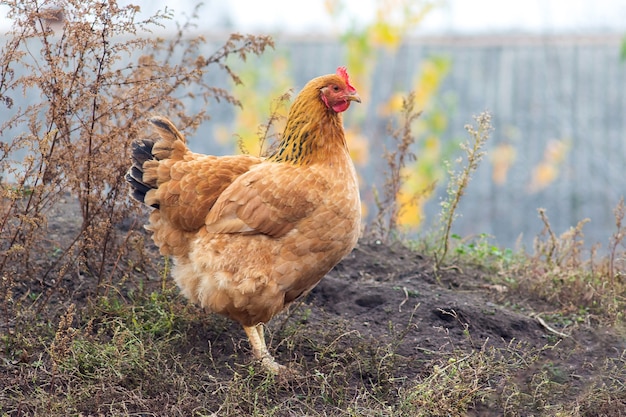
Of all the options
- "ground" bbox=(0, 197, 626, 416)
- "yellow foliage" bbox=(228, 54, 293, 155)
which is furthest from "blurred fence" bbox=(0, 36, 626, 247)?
"ground" bbox=(0, 197, 626, 416)

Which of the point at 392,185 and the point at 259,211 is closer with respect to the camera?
the point at 259,211

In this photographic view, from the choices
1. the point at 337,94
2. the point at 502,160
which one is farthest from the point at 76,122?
the point at 502,160

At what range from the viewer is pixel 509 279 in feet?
18.3

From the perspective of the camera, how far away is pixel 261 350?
13.6 ft

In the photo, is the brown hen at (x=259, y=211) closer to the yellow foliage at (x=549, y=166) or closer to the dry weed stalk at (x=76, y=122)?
the dry weed stalk at (x=76, y=122)

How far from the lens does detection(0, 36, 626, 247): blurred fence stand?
8.86 meters

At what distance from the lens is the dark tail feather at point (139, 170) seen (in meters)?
4.39

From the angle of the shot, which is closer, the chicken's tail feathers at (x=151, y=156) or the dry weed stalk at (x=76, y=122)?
the dry weed stalk at (x=76, y=122)

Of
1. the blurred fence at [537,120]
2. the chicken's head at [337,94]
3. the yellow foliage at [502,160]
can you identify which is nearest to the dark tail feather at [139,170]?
the chicken's head at [337,94]

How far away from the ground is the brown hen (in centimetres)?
25

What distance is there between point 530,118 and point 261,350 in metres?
6.02

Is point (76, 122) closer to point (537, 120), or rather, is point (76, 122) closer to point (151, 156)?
point (151, 156)

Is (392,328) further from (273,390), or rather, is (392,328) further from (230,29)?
(230,29)

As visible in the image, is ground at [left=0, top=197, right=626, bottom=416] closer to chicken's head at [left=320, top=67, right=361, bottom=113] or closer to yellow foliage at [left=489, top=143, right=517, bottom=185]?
chicken's head at [left=320, top=67, right=361, bottom=113]
